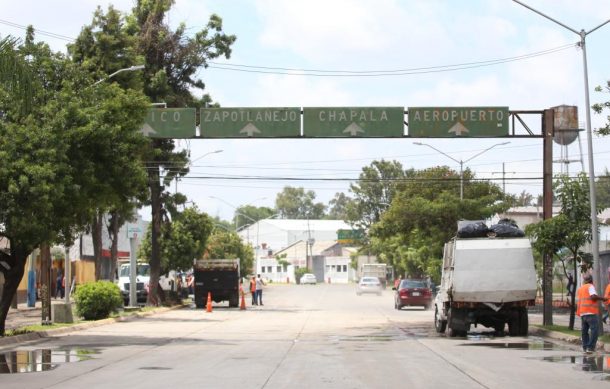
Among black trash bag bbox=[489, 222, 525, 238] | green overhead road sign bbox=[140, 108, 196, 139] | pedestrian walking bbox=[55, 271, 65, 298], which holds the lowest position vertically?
pedestrian walking bbox=[55, 271, 65, 298]

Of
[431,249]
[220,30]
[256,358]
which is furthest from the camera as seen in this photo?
[431,249]

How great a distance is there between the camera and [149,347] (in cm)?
2189

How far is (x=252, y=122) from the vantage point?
3031cm

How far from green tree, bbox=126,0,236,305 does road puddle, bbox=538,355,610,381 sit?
27.7 metres

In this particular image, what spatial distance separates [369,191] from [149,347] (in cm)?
9498

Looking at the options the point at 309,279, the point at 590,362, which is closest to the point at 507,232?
the point at 590,362

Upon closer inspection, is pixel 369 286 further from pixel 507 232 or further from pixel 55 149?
pixel 55 149

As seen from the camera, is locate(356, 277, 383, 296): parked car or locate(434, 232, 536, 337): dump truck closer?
locate(434, 232, 536, 337): dump truck

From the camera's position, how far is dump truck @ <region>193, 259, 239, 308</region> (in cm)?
4925

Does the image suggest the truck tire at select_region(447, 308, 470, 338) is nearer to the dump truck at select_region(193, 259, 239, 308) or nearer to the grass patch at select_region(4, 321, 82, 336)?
the grass patch at select_region(4, 321, 82, 336)

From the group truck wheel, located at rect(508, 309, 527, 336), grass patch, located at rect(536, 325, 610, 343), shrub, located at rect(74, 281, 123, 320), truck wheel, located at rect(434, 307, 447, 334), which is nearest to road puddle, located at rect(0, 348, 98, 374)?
truck wheel, located at rect(434, 307, 447, 334)

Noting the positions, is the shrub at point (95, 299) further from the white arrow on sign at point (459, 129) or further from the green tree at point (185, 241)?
the green tree at point (185, 241)

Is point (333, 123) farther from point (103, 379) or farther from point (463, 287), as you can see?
point (103, 379)

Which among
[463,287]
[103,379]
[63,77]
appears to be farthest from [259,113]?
[103,379]
